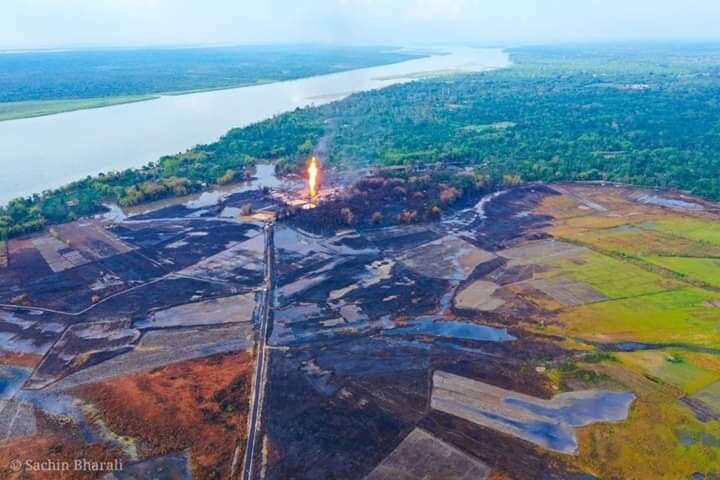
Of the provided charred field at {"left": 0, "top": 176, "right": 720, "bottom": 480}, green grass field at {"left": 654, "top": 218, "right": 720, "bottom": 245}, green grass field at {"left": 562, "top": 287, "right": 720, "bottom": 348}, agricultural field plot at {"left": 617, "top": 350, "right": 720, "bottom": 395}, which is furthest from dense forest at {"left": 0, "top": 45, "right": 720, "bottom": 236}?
agricultural field plot at {"left": 617, "top": 350, "right": 720, "bottom": 395}

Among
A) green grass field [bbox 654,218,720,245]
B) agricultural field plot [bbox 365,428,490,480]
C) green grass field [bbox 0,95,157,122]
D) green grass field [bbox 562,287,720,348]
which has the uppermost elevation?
green grass field [bbox 0,95,157,122]

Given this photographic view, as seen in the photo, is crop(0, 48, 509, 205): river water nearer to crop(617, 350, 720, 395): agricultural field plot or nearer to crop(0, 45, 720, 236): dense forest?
crop(0, 45, 720, 236): dense forest

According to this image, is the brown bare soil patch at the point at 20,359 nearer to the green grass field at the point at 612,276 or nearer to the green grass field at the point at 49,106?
the green grass field at the point at 612,276

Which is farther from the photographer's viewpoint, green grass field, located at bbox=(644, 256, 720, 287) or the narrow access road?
green grass field, located at bbox=(644, 256, 720, 287)

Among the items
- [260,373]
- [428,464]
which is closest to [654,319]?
[428,464]

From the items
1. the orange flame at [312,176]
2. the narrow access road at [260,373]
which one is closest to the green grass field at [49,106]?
the orange flame at [312,176]

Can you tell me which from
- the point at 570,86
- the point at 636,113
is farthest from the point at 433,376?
the point at 570,86
